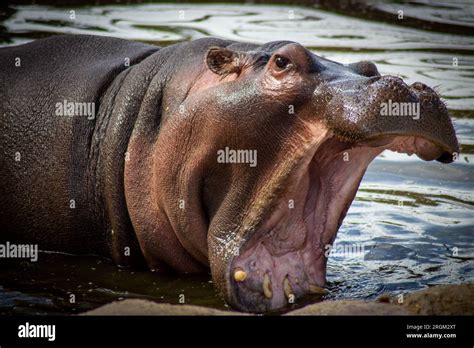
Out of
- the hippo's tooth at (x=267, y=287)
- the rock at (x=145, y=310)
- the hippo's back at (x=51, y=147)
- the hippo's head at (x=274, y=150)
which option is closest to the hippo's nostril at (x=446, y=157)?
the hippo's head at (x=274, y=150)

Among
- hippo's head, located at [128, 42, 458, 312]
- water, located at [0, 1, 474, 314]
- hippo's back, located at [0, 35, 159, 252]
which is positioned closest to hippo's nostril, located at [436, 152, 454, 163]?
hippo's head, located at [128, 42, 458, 312]

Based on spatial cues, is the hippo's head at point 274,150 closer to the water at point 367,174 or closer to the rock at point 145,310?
the water at point 367,174

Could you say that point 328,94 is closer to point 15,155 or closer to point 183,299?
point 183,299

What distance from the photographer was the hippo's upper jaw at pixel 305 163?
5.51m

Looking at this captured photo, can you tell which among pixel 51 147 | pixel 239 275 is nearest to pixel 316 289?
pixel 239 275

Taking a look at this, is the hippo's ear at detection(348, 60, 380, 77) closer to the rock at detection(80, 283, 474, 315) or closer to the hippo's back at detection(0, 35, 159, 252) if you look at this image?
the rock at detection(80, 283, 474, 315)

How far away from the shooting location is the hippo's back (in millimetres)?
6699

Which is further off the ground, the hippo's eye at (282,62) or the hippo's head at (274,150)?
the hippo's eye at (282,62)

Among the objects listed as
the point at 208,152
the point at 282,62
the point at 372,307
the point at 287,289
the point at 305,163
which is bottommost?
the point at 372,307

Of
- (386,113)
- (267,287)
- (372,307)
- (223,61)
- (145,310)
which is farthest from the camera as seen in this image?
(223,61)

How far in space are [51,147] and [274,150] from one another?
1.56 m

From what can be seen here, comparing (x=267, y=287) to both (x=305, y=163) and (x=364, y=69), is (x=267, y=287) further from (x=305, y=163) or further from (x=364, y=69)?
(x=364, y=69)

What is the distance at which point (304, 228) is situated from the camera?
612 centimetres

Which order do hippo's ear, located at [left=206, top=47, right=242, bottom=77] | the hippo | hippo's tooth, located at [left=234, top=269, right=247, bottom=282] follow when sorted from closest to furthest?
the hippo < hippo's tooth, located at [left=234, top=269, right=247, bottom=282] < hippo's ear, located at [left=206, top=47, right=242, bottom=77]
